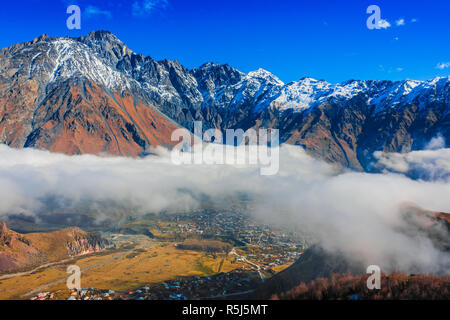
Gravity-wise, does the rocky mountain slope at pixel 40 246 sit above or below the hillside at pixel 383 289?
below

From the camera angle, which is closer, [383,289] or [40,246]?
[383,289]

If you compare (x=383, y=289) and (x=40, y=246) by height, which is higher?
(x=383, y=289)

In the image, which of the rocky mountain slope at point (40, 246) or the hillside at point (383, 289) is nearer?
the hillside at point (383, 289)

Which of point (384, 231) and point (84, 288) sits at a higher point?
point (384, 231)

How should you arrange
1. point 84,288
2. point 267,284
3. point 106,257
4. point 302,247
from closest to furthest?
1. point 267,284
2. point 84,288
3. point 106,257
4. point 302,247
